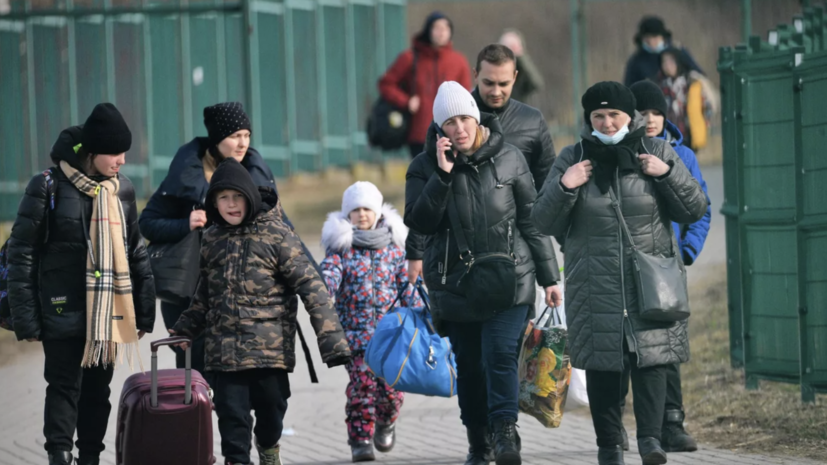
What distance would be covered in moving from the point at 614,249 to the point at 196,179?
86.9 inches

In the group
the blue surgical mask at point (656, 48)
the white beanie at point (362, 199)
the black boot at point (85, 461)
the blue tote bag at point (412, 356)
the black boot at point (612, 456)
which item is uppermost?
the blue surgical mask at point (656, 48)

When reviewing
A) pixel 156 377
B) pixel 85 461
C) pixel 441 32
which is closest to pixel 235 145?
pixel 156 377

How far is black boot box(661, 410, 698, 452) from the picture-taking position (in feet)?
25.5

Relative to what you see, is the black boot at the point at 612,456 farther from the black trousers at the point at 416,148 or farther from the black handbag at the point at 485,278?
the black trousers at the point at 416,148

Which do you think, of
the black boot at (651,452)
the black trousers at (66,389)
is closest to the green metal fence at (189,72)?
the black trousers at (66,389)

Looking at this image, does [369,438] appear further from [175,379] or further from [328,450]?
[175,379]

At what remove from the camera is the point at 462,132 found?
7.15 m

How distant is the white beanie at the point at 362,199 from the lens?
27.0 feet

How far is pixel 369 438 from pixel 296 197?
28.3 feet

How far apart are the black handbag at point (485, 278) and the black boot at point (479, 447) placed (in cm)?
56

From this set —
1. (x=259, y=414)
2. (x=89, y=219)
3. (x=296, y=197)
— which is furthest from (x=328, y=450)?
(x=296, y=197)

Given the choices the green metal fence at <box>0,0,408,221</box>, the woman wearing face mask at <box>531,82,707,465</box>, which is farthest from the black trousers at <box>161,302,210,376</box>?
the green metal fence at <box>0,0,408,221</box>

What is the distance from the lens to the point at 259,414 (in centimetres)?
700

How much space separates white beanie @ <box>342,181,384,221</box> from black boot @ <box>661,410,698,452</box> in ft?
6.03
